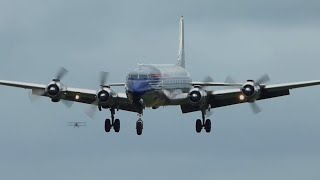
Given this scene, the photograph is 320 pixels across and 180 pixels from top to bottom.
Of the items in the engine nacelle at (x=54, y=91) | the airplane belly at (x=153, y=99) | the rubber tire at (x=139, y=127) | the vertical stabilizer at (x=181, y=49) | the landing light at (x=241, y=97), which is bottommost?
the rubber tire at (x=139, y=127)

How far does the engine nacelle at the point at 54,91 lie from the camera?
126 meters

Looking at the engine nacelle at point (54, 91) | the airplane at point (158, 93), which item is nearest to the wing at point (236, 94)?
Answer: the airplane at point (158, 93)

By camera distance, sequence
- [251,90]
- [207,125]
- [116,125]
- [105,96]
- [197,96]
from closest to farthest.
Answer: [251,90]
[105,96]
[197,96]
[116,125]
[207,125]

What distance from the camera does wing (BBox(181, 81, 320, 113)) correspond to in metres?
124

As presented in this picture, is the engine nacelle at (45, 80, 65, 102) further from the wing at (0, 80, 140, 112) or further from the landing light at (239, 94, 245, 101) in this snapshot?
the landing light at (239, 94, 245, 101)

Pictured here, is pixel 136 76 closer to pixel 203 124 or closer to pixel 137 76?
pixel 137 76

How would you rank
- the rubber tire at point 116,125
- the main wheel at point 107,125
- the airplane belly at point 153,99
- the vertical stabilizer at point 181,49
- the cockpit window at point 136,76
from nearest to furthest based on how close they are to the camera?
Answer: the airplane belly at point 153,99 → the cockpit window at point 136,76 → the rubber tire at point 116,125 → the main wheel at point 107,125 → the vertical stabilizer at point 181,49

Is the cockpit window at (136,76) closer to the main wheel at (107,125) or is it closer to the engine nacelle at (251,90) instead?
the main wheel at (107,125)

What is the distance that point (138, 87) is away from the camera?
4776 inches

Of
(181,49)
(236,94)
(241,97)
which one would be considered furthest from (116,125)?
(181,49)

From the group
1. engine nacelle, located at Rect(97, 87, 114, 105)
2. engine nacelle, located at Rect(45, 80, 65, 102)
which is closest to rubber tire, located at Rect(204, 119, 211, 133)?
engine nacelle, located at Rect(97, 87, 114, 105)

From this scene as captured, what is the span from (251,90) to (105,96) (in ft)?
41.5

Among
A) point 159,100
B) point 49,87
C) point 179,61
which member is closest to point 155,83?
point 159,100

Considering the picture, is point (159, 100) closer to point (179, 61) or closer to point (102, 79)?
point (102, 79)
